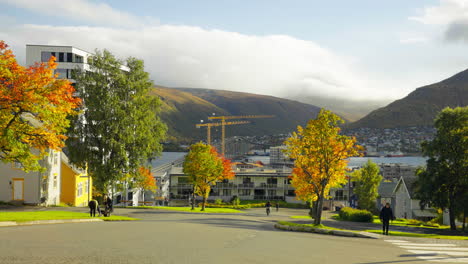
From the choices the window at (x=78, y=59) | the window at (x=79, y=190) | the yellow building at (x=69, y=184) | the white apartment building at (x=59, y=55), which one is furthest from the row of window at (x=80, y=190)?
the window at (x=78, y=59)

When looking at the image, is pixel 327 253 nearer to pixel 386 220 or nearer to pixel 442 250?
pixel 442 250

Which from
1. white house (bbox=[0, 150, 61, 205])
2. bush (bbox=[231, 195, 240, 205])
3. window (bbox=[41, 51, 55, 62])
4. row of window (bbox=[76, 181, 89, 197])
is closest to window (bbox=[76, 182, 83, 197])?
row of window (bbox=[76, 181, 89, 197])

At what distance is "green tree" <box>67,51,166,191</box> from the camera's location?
42.5 meters

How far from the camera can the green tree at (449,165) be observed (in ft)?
142

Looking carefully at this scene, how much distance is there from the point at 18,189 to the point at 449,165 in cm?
4329

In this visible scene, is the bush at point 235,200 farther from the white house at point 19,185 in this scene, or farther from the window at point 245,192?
the white house at point 19,185

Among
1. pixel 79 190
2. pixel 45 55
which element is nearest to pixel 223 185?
pixel 45 55

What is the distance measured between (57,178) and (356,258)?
41640 mm

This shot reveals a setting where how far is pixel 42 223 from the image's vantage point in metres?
24.6

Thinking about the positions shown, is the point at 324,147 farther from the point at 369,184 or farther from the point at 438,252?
the point at 369,184

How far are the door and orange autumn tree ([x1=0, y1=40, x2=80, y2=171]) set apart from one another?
1452 centimetres

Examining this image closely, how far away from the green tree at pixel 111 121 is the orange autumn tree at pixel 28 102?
1259 centimetres

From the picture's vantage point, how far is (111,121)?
42719 millimetres

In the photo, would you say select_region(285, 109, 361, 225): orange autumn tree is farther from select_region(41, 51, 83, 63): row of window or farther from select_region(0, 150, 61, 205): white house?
select_region(41, 51, 83, 63): row of window
